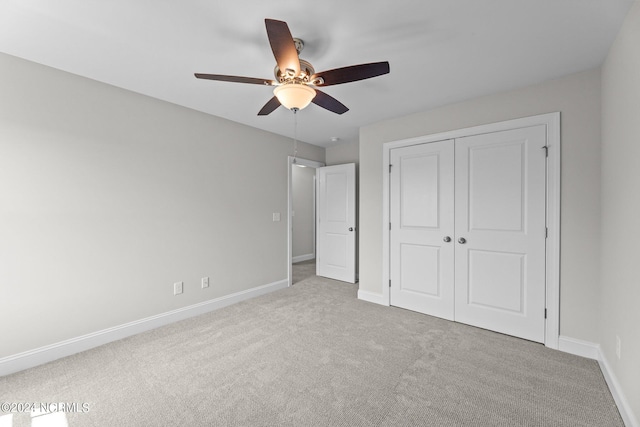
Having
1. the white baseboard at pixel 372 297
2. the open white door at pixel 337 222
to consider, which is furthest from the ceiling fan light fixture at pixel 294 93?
the open white door at pixel 337 222

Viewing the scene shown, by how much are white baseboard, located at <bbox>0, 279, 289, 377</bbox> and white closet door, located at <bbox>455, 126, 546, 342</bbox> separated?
9.29 feet

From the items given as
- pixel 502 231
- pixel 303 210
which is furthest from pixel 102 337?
pixel 303 210

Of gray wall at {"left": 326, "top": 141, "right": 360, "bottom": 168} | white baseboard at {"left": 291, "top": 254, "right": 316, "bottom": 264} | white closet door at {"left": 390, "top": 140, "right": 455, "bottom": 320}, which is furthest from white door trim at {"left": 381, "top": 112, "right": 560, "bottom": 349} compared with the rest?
white baseboard at {"left": 291, "top": 254, "right": 316, "bottom": 264}

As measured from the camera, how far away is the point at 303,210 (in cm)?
672

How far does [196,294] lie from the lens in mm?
3193

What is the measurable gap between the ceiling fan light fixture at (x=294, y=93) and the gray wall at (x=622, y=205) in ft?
6.02

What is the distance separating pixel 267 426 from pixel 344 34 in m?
2.48

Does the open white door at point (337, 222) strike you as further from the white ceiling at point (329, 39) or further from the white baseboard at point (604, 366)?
the white baseboard at point (604, 366)

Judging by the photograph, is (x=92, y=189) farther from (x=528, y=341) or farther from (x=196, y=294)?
(x=528, y=341)

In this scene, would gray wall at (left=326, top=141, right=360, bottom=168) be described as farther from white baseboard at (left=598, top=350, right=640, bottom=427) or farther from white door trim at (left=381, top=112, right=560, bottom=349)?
white baseboard at (left=598, top=350, right=640, bottom=427)

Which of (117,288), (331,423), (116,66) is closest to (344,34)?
(116,66)

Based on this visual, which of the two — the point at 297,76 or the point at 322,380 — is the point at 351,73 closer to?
the point at 297,76

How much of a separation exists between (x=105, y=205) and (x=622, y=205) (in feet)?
13.1

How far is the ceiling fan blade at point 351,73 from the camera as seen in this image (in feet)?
5.06
